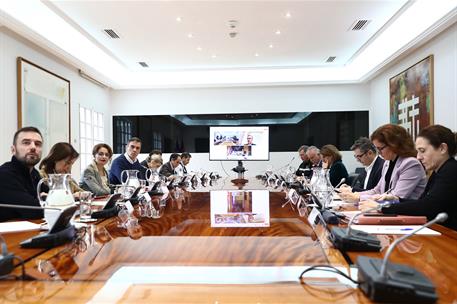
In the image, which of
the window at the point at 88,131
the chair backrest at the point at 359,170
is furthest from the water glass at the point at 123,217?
the chair backrest at the point at 359,170

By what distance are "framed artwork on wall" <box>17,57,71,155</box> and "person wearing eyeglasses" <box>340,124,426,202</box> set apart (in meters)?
4.61

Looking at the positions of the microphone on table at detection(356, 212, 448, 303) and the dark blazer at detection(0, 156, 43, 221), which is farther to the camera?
the dark blazer at detection(0, 156, 43, 221)

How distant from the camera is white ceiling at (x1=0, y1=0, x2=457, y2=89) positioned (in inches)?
175

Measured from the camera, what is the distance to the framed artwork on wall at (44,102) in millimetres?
4732

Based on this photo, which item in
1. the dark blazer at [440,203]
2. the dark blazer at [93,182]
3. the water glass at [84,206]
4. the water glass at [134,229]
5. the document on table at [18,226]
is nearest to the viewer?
the water glass at [134,229]

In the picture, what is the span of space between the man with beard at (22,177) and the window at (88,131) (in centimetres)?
453

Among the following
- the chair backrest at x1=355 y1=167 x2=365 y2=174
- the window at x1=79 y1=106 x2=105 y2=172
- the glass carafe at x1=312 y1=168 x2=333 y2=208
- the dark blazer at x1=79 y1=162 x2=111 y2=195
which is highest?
the window at x1=79 y1=106 x2=105 y2=172

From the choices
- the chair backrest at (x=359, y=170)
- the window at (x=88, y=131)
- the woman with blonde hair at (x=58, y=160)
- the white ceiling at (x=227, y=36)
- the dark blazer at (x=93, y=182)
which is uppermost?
the white ceiling at (x=227, y=36)

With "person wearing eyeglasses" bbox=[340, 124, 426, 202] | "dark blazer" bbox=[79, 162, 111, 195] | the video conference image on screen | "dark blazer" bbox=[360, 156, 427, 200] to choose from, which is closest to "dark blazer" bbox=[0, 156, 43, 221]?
"dark blazer" bbox=[79, 162, 111, 195]

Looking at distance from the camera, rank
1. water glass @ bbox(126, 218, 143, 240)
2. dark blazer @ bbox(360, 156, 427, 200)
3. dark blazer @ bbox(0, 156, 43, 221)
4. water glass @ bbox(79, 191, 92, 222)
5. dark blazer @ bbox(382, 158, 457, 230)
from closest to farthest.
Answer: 1. water glass @ bbox(126, 218, 143, 240)
2. water glass @ bbox(79, 191, 92, 222)
3. dark blazer @ bbox(382, 158, 457, 230)
4. dark blazer @ bbox(0, 156, 43, 221)
5. dark blazer @ bbox(360, 156, 427, 200)

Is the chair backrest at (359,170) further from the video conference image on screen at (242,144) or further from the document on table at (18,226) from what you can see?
the document on table at (18,226)

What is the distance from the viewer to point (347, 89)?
26.0 ft

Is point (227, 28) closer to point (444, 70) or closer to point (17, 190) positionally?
point (444, 70)

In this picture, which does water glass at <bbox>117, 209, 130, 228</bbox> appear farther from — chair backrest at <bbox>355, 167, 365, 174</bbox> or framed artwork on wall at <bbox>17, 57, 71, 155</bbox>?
chair backrest at <bbox>355, 167, 365, 174</bbox>
